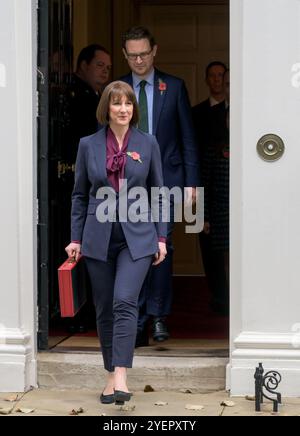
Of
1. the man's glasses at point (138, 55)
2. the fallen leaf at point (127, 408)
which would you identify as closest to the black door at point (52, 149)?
the man's glasses at point (138, 55)

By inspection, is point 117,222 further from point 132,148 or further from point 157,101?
point 157,101

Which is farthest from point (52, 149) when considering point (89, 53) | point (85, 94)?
point (89, 53)

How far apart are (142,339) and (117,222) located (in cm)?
140

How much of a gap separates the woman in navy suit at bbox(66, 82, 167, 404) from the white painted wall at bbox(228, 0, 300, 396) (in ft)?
1.99

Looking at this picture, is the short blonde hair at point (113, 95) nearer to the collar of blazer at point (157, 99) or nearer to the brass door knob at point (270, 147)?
the brass door knob at point (270, 147)

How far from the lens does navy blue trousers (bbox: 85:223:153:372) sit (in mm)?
6242

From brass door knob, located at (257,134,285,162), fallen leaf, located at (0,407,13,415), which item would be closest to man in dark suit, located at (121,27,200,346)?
brass door knob, located at (257,134,285,162)

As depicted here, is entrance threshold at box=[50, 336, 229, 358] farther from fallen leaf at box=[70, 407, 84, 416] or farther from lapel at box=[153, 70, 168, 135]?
lapel at box=[153, 70, 168, 135]

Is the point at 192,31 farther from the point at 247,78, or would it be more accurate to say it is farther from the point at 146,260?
the point at 146,260

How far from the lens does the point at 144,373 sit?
712 centimetres

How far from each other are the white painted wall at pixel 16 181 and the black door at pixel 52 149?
0.16 m

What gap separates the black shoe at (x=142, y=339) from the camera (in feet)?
24.5

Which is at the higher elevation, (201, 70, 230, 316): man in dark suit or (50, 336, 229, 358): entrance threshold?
(201, 70, 230, 316): man in dark suit
